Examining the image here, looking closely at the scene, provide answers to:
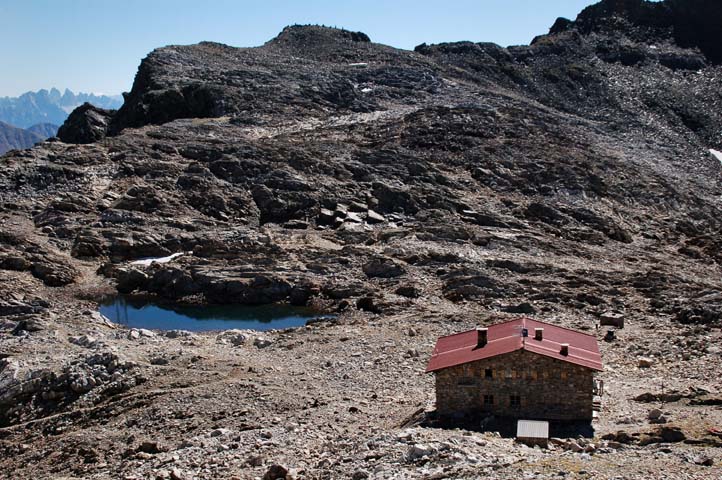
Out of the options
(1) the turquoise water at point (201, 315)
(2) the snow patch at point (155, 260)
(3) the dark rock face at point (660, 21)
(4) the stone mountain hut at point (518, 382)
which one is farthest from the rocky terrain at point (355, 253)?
(3) the dark rock face at point (660, 21)

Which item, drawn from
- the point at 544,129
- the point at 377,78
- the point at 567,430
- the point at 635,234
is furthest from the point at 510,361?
Result: the point at 377,78

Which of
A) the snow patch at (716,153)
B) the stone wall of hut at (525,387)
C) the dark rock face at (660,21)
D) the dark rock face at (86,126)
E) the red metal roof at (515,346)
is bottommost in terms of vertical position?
the stone wall of hut at (525,387)

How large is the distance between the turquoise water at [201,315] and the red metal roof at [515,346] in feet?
66.9

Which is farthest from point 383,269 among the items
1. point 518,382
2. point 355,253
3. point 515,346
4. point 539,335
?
point 518,382

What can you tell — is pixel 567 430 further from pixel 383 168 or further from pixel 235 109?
pixel 235 109

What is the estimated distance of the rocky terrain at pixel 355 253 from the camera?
2811 centimetres

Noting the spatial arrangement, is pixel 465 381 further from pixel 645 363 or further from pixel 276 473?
pixel 645 363

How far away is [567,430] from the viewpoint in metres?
27.5

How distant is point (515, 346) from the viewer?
28328 millimetres

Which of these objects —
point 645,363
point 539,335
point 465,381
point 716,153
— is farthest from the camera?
point 716,153

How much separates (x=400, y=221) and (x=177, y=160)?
65.4 ft

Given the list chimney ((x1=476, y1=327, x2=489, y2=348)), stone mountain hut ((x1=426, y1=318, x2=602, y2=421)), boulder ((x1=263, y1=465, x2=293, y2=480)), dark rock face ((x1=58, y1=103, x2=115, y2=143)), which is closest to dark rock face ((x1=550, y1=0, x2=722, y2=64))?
dark rock face ((x1=58, y1=103, x2=115, y2=143))

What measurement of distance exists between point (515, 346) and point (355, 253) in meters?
A: 31.1

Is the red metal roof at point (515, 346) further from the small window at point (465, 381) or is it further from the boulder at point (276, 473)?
the boulder at point (276, 473)
